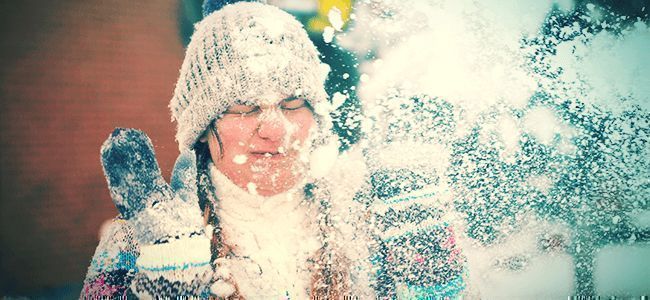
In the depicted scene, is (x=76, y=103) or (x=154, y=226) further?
(x=76, y=103)

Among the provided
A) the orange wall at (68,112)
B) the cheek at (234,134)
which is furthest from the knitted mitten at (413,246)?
the orange wall at (68,112)

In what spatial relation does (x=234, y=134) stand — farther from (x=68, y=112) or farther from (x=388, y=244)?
(x=68, y=112)

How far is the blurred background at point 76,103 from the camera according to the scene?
99cm

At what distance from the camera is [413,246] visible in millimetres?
826

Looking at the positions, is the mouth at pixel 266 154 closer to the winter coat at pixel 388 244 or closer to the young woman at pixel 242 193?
the young woman at pixel 242 193

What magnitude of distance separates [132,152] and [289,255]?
0.39 meters

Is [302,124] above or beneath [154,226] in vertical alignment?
above

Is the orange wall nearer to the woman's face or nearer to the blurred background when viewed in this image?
the blurred background

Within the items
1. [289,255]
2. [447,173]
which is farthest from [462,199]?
[289,255]

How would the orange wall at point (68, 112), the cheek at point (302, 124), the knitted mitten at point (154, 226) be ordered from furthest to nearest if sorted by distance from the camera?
the orange wall at point (68, 112) → the cheek at point (302, 124) → the knitted mitten at point (154, 226)

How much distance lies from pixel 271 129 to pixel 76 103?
907 mm

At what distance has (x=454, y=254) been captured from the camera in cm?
84

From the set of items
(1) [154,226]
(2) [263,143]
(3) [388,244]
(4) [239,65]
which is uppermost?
(4) [239,65]

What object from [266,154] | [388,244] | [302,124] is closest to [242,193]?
[266,154]
